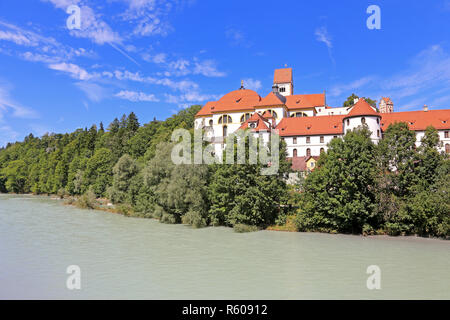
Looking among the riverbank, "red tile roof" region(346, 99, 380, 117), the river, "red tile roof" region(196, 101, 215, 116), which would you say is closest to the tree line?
the riverbank

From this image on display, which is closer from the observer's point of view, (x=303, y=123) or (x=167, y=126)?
(x=303, y=123)

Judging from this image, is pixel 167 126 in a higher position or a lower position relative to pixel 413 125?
higher

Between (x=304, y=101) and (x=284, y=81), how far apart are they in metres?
14.7

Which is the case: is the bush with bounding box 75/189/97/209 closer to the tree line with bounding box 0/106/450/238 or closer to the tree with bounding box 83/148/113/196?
the tree line with bounding box 0/106/450/238

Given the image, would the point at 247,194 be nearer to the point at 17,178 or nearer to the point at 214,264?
the point at 214,264

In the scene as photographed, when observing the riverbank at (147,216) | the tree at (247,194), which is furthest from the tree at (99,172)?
the tree at (247,194)

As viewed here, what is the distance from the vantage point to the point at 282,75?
232ft

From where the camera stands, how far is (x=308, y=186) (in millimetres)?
27531

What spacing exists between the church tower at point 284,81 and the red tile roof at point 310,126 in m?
20.7

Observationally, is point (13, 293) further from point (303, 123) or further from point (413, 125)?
point (413, 125)

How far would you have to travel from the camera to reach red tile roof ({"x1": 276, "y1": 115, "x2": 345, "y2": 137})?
4612cm

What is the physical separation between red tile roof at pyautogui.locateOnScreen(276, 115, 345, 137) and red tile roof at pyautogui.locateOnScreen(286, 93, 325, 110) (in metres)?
6.15
